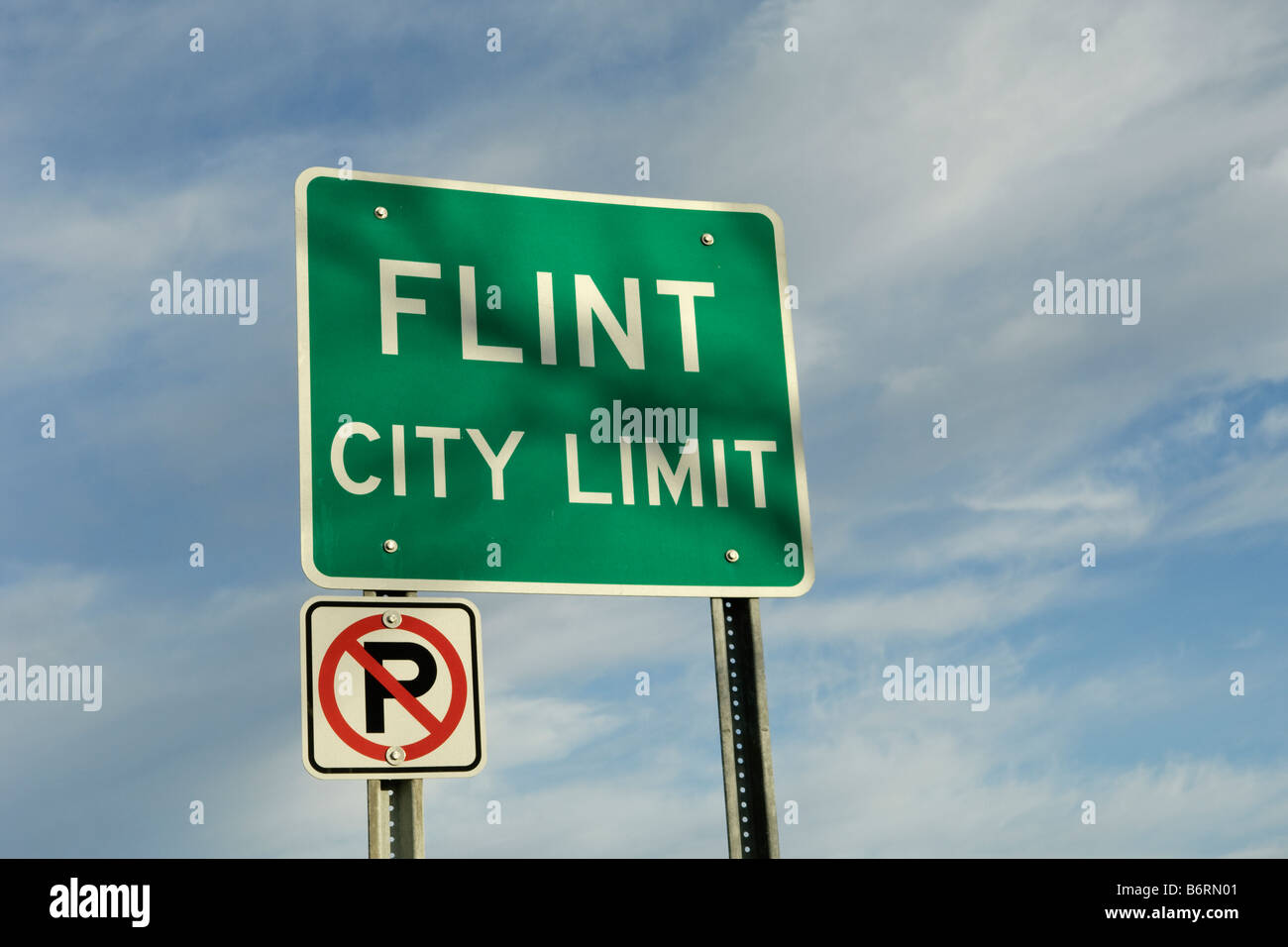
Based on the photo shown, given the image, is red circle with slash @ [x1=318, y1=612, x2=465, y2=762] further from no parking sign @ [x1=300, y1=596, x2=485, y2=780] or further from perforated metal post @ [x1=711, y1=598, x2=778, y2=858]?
perforated metal post @ [x1=711, y1=598, x2=778, y2=858]

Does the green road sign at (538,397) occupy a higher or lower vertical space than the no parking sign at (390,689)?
higher

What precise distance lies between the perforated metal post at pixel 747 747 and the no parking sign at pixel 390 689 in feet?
2.56

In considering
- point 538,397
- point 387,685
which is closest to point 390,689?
point 387,685

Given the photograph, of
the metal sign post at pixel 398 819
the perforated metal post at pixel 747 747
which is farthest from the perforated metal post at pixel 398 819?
the perforated metal post at pixel 747 747

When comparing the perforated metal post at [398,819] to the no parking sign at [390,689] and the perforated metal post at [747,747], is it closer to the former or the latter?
the no parking sign at [390,689]

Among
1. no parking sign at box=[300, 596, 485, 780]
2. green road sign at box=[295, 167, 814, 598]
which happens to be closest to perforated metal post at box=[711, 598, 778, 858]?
green road sign at box=[295, 167, 814, 598]

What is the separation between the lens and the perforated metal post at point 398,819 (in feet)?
14.0

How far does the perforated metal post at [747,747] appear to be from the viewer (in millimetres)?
4465

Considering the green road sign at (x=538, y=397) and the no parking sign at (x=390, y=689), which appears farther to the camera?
the green road sign at (x=538, y=397)

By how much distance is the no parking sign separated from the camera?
4250 mm

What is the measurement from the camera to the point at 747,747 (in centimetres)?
454

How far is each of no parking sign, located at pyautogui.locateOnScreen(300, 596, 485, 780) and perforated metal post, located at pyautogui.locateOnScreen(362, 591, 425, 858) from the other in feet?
0.21

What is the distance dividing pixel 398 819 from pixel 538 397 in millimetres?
1432
